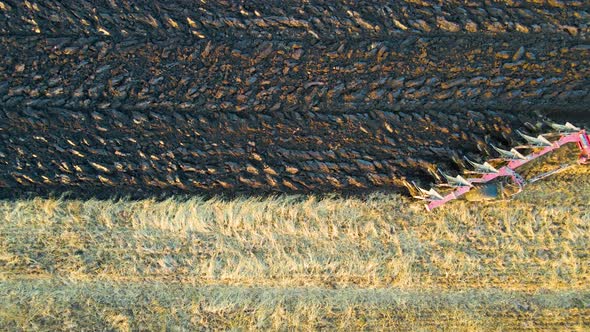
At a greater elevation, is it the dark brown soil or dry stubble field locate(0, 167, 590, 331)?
the dark brown soil

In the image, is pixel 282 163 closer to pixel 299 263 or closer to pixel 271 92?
pixel 271 92

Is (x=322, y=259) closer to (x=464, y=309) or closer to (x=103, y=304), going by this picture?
(x=464, y=309)

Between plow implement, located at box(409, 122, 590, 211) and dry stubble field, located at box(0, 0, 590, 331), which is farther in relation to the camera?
dry stubble field, located at box(0, 0, 590, 331)

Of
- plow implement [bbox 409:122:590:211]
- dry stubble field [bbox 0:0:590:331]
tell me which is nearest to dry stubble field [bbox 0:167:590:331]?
dry stubble field [bbox 0:0:590:331]

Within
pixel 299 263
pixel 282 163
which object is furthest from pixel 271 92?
pixel 299 263

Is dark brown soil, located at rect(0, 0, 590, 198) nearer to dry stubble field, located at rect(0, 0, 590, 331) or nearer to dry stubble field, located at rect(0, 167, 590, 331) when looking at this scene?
dry stubble field, located at rect(0, 0, 590, 331)

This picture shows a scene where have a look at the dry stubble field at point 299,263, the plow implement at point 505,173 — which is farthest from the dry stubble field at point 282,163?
the plow implement at point 505,173

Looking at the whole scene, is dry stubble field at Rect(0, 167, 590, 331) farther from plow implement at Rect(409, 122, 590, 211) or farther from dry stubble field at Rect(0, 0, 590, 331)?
plow implement at Rect(409, 122, 590, 211)
